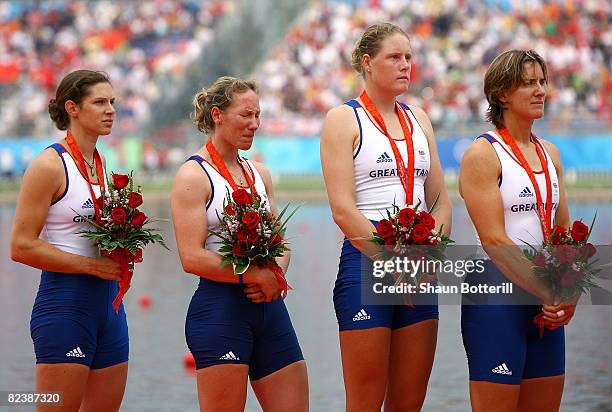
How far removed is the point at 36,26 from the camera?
1533 inches

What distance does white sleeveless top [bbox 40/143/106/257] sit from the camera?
5699 millimetres

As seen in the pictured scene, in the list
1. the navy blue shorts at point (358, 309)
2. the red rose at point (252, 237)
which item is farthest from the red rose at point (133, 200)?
the navy blue shorts at point (358, 309)

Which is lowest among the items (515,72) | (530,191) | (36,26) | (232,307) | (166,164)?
(232,307)

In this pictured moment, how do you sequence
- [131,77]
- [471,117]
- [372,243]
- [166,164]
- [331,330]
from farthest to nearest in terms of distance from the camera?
1. [131,77]
2. [166,164]
3. [471,117]
4. [331,330]
5. [372,243]

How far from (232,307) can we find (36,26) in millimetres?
35096

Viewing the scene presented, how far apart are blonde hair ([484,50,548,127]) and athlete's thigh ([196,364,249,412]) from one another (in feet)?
5.66

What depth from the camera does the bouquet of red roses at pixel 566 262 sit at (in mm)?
5301

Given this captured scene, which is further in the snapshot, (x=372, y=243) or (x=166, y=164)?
(x=166, y=164)

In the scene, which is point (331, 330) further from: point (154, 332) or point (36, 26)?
point (36, 26)

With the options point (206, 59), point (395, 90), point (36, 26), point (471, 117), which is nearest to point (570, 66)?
point (471, 117)

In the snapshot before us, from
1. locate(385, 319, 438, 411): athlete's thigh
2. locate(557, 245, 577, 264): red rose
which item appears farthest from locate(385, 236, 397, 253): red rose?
locate(557, 245, 577, 264): red rose

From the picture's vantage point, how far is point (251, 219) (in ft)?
17.7

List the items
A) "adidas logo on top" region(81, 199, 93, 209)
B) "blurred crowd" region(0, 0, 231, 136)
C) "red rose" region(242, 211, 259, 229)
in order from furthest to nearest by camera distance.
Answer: "blurred crowd" region(0, 0, 231, 136), "adidas logo on top" region(81, 199, 93, 209), "red rose" region(242, 211, 259, 229)

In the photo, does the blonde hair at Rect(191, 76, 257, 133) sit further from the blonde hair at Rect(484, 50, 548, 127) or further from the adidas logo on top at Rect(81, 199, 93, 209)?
the blonde hair at Rect(484, 50, 548, 127)
